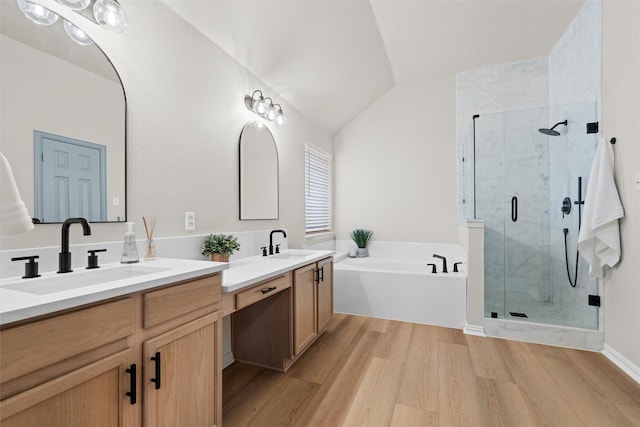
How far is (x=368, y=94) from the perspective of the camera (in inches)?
156

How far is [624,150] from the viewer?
2.05 meters

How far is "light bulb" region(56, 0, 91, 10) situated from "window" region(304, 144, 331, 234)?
2367mm

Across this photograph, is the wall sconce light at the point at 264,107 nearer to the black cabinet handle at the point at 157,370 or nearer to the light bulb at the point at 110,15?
the light bulb at the point at 110,15

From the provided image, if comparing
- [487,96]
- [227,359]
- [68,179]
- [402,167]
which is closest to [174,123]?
[68,179]

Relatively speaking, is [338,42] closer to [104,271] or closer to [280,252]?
[280,252]

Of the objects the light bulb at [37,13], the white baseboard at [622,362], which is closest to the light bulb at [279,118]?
the light bulb at [37,13]

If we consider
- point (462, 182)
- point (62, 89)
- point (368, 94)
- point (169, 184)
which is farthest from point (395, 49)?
point (62, 89)

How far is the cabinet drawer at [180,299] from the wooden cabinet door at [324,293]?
1167 mm

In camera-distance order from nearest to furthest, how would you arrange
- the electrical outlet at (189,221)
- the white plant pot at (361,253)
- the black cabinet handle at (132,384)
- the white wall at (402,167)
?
the black cabinet handle at (132,384)
the electrical outlet at (189,221)
the white wall at (402,167)
the white plant pot at (361,253)

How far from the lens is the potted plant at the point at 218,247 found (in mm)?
1944

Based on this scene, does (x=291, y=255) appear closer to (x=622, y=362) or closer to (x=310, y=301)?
(x=310, y=301)

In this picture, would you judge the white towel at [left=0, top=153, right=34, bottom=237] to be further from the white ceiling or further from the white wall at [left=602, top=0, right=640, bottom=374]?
the white wall at [left=602, top=0, right=640, bottom=374]

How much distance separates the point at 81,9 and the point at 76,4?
0.03 m

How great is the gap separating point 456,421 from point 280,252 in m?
1.68
